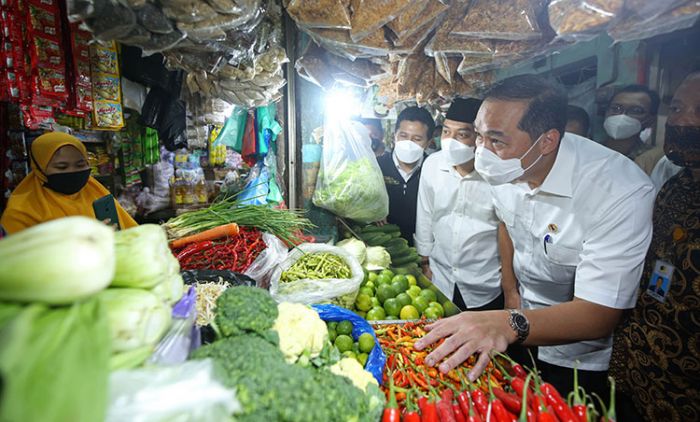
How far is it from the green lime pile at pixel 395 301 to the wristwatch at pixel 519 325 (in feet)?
1.65

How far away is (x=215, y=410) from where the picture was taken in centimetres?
73

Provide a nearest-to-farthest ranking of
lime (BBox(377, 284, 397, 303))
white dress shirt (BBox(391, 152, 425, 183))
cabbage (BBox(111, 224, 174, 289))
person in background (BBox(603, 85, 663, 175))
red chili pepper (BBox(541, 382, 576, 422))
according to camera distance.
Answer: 1. cabbage (BBox(111, 224, 174, 289))
2. red chili pepper (BBox(541, 382, 576, 422))
3. lime (BBox(377, 284, 397, 303))
4. person in background (BBox(603, 85, 663, 175))
5. white dress shirt (BBox(391, 152, 425, 183))

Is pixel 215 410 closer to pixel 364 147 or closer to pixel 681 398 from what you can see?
pixel 681 398

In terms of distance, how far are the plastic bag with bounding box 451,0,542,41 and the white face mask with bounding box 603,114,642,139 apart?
5.87ft

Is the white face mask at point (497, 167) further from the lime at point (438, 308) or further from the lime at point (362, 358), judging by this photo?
the lime at point (362, 358)

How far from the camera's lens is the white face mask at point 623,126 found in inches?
119

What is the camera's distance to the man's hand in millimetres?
1600

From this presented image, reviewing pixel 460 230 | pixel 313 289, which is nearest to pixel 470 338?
pixel 313 289

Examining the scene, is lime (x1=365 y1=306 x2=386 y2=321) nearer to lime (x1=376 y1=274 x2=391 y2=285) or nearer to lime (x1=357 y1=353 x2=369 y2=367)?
lime (x1=376 y1=274 x2=391 y2=285)

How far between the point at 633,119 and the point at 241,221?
352cm

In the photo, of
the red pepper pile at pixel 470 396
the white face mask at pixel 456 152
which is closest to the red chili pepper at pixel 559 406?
the red pepper pile at pixel 470 396

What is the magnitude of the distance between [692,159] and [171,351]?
2524 mm

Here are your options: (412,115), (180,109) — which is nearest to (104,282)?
(412,115)

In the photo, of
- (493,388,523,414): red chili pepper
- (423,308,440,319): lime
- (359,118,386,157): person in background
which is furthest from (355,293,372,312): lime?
(359,118,386,157): person in background
